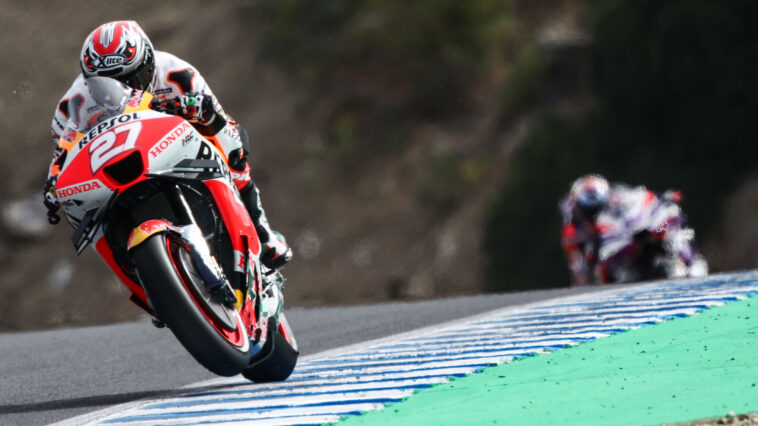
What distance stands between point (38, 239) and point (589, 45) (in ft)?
66.2

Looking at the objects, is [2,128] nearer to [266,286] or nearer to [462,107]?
[462,107]

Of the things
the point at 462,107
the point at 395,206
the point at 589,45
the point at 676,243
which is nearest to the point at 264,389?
the point at 676,243

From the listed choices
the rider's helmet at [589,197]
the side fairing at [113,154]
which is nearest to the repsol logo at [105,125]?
the side fairing at [113,154]

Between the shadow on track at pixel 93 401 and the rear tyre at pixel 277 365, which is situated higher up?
the rear tyre at pixel 277 365

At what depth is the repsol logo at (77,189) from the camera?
564 centimetres

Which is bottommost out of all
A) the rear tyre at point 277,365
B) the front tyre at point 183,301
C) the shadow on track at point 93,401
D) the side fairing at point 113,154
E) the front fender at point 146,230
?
the shadow on track at point 93,401

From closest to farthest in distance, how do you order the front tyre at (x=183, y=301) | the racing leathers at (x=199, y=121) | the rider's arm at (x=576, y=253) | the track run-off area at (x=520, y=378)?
the track run-off area at (x=520, y=378), the front tyre at (x=183, y=301), the racing leathers at (x=199, y=121), the rider's arm at (x=576, y=253)

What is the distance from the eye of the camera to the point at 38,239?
42781mm

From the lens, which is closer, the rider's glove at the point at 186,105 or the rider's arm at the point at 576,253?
the rider's glove at the point at 186,105

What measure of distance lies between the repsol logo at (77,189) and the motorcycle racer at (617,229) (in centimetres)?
1106

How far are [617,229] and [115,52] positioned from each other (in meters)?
10.9

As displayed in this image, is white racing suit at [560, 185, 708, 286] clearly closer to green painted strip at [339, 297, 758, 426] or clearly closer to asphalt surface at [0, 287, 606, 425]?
asphalt surface at [0, 287, 606, 425]

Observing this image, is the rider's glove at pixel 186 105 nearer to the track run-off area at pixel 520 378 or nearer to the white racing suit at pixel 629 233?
the track run-off area at pixel 520 378

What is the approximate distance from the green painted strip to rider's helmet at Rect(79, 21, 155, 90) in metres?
1.92
